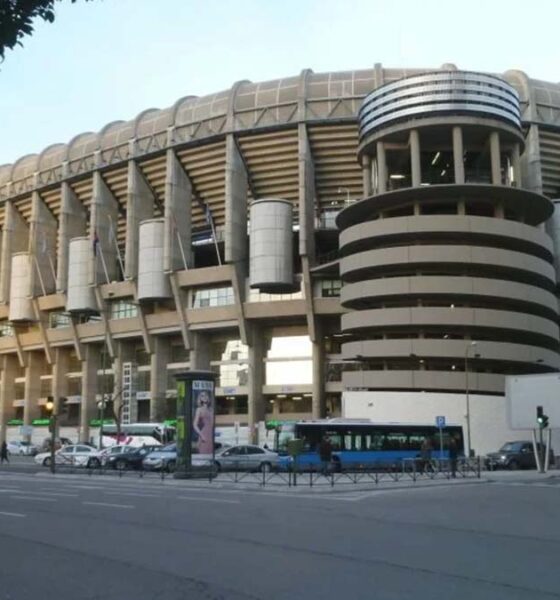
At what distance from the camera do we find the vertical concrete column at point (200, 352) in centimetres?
7431

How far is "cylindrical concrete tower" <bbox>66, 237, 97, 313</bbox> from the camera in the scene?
7994 cm

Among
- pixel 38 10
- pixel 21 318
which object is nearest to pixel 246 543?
pixel 38 10

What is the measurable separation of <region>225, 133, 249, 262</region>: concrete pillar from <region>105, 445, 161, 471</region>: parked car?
27.3m

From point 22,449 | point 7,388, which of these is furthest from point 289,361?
point 7,388

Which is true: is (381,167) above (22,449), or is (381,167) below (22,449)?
above

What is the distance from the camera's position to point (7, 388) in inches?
3679

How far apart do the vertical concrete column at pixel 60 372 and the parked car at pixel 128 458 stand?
42995 mm

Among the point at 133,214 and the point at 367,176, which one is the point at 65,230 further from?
the point at 367,176

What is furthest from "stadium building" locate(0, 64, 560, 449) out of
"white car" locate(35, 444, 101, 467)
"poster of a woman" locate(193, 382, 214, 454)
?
"poster of a woman" locate(193, 382, 214, 454)

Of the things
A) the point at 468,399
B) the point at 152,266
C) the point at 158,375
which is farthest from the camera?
the point at 158,375

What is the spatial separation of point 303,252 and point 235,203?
8284 millimetres

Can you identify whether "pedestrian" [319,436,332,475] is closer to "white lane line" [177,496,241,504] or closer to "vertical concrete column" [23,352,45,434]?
"white lane line" [177,496,241,504]

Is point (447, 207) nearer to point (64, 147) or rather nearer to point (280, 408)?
point (280, 408)

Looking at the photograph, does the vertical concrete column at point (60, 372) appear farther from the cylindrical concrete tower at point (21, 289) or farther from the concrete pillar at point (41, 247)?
the concrete pillar at point (41, 247)
